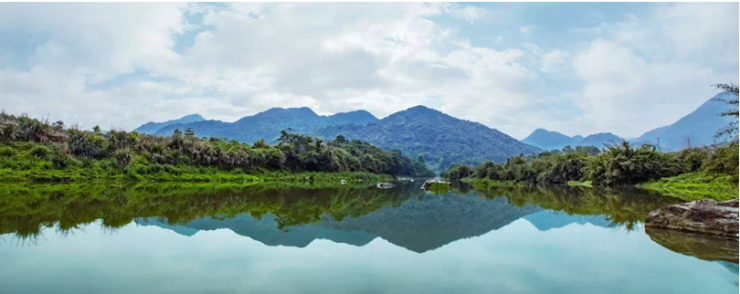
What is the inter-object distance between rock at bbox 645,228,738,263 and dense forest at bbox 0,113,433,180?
25855 millimetres

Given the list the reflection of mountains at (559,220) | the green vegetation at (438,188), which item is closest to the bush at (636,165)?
the green vegetation at (438,188)

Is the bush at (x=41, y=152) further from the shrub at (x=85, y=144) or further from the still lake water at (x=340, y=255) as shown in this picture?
the still lake water at (x=340, y=255)

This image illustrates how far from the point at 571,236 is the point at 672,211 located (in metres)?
2.36

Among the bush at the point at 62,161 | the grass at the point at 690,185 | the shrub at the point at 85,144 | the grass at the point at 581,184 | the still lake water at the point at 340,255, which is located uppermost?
the shrub at the point at 85,144

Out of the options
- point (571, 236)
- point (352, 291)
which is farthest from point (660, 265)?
point (352, 291)

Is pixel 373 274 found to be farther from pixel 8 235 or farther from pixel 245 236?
pixel 8 235

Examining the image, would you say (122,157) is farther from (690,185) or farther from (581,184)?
(581,184)

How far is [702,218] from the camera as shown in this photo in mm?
8242

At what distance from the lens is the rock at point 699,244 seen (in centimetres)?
648

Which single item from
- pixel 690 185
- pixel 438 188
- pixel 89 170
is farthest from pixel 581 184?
pixel 89 170

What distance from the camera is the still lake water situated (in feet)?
16.0

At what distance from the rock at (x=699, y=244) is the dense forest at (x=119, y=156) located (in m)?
25.9

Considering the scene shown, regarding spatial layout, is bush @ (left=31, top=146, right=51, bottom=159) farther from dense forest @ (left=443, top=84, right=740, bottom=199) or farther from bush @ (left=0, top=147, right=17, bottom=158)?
dense forest @ (left=443, top=84, right=740, bottom=199)

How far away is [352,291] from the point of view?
183 inches
